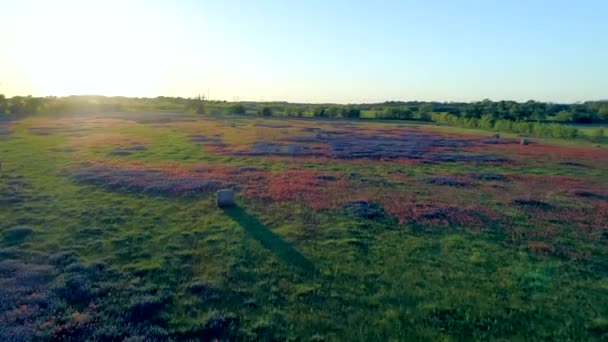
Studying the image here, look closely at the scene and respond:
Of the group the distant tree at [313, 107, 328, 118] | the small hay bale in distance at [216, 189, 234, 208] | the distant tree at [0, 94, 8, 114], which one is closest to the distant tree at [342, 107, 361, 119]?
the distant tree at [313, 107, 328, 118]

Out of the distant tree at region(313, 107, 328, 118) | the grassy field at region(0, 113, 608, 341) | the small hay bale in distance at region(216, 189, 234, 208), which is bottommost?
the grassy field at region(0, 113, 608, 341)

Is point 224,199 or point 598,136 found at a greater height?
point 598,136

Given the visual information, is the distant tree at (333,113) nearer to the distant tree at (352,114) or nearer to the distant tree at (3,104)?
the distant tree at (352,114)

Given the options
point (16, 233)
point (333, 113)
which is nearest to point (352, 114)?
point (333, 113)

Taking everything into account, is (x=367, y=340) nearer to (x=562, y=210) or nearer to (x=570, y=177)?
(x=562, y=210)

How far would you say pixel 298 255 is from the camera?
1611 cm

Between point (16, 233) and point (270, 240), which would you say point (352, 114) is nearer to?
point (270, 240)

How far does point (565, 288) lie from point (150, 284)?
532 inches

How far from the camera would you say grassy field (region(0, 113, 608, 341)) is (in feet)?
37.3

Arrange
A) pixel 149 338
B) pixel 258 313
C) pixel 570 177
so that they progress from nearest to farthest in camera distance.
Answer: pixel 149 338 < pixel 258 313 < pixel 570 177

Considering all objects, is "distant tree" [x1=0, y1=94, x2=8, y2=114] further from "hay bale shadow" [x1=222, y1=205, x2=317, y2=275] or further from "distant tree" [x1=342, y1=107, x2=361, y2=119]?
"hay bale shadow" [x1=222, y1=205, x2=317, y2=275]

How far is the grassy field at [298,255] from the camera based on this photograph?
448 inches

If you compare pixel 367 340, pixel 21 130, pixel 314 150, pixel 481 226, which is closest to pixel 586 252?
pixel 481 226

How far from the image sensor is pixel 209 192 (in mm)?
26078
